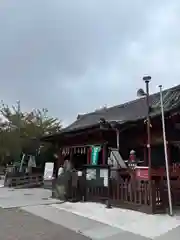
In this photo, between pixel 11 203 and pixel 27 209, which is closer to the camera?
pixel 27 209

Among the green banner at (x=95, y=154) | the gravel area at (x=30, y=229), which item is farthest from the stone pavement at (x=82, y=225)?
the green banner at (x=95, y=154)

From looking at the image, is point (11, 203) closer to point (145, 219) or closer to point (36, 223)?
point (36, 223)

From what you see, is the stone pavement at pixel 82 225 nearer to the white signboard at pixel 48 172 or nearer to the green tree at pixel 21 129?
the white signboard at pixel 48 172

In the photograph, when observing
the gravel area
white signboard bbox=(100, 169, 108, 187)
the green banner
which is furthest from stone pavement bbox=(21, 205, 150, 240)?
the green banner

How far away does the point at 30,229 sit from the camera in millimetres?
7086

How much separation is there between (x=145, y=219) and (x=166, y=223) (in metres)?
0.67

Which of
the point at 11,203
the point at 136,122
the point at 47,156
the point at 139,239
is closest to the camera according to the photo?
the point at 139,239

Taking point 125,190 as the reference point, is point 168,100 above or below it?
above

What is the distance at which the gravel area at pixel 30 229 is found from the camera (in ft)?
20.9

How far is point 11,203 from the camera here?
1109 cm

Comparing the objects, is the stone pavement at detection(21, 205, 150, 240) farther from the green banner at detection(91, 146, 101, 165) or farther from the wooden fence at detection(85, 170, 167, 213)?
the green banner at detection(91, 146, 101, 165)

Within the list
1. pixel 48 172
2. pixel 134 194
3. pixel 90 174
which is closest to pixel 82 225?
pixel 134 194

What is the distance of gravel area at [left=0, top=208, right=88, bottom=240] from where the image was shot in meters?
6.38

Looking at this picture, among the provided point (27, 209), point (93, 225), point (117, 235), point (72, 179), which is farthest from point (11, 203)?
point (117, 235)
